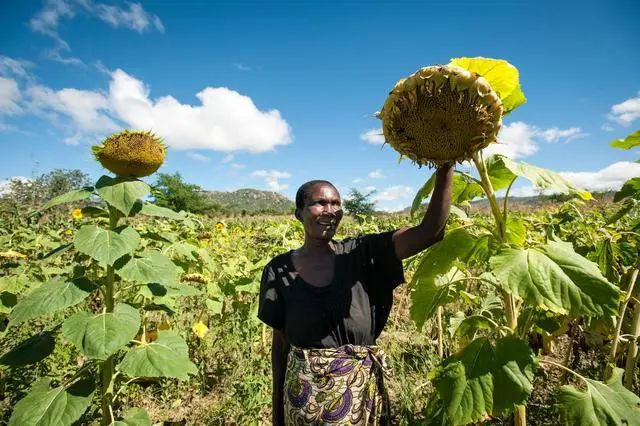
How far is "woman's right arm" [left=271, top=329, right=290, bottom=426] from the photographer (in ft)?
7.25

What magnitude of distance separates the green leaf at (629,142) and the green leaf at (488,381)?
1.12 m

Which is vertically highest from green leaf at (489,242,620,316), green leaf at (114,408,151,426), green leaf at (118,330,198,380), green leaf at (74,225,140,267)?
green leaf at (74,225,140,267)

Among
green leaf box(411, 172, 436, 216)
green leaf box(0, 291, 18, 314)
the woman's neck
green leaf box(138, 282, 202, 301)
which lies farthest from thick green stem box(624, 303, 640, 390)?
green leaf box(0, 291, 18, 314)

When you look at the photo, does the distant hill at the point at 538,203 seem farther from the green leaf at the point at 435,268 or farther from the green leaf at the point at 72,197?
the green leaf at the point at 72,197

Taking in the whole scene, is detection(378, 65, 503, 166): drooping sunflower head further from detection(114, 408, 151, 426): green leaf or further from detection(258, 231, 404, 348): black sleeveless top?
detection(114, 408, 151, 426): green leaf

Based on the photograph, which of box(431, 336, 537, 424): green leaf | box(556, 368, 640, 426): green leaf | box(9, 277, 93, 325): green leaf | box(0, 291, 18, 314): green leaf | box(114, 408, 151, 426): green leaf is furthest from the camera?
box(0, 291, 18, 314): green leaf

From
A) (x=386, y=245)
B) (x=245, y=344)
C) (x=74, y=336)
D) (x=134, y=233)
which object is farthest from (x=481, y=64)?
(x=245, y=344)

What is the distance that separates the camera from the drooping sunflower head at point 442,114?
3.66ft

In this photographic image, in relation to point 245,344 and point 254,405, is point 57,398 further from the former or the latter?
point 245,344

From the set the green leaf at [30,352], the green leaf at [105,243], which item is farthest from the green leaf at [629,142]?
the green leaf at [30,352]

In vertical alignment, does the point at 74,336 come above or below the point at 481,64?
below

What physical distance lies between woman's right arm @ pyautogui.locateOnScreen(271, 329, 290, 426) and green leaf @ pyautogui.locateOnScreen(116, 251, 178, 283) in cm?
68

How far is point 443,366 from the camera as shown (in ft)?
5.49

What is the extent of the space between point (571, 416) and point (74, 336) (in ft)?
7.23
